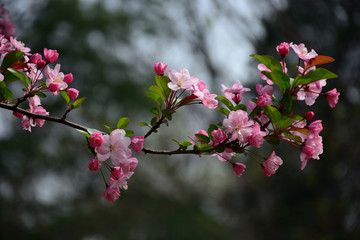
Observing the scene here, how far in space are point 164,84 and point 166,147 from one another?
16.8 ft

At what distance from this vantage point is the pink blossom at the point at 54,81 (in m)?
0.67

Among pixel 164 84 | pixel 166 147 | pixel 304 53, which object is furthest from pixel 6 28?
pixel 166 147

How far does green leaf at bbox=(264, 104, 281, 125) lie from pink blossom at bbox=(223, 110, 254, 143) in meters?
0.04

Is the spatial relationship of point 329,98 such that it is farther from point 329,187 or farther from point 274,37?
point 274,37

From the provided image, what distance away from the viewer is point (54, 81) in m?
0.70

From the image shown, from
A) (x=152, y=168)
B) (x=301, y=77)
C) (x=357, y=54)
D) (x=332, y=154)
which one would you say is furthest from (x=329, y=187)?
(x=301, y=77)

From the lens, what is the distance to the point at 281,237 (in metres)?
4.05

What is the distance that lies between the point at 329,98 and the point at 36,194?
17.5 feet

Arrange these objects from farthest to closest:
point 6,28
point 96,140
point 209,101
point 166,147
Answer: point 166,147 → point 6,28 → point 209,101 → point 96,140

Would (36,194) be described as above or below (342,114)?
below

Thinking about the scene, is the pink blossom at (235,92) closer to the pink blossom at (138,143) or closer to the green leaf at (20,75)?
the pink blossom at (138,143)

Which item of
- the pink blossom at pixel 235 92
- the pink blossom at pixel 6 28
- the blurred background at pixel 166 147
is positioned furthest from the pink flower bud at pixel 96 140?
the blurred background at pixel 166 147

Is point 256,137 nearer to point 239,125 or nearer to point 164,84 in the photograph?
point 239,125

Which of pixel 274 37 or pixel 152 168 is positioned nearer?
pixel 274 37
